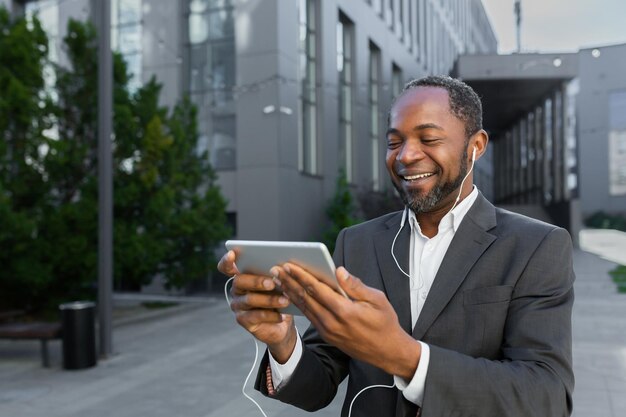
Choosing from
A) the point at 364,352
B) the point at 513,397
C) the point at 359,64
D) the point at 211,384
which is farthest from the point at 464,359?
the point at 359,64

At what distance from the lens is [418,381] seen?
1308 mm

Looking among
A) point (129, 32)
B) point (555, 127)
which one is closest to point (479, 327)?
point (129, 32)

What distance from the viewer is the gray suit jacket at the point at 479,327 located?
4.34ft

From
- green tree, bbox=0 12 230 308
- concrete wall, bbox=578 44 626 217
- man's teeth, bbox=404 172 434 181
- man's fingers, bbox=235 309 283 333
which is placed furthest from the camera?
concrete wall, bbox=578 44 626 217

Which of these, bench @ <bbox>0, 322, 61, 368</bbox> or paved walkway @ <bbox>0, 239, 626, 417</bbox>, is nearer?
paved walkway @ <bbox>0, 239, 626, 417</bbox>

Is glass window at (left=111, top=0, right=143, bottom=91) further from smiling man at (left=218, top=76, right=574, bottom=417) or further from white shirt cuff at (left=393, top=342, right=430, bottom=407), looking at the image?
white shirt cuff at (left=393, top=342, right=430, bottom=407)

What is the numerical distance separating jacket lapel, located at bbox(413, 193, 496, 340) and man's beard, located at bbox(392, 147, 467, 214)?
0.09m

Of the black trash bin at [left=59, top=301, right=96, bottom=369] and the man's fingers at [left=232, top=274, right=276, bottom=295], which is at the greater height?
the man's fingers at [left=232, top=274, right=276, bottom=295]

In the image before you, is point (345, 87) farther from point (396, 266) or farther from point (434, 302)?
point (434, 302)

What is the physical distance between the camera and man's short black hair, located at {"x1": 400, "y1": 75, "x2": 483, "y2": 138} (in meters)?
1.60

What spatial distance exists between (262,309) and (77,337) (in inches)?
300

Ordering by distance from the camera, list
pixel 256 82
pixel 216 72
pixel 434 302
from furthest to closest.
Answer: pixel 216 72 < pixel 256 82 < pixel 434 302

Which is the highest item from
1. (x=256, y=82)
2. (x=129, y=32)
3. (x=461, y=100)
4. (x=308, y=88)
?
(x=129, y=32)

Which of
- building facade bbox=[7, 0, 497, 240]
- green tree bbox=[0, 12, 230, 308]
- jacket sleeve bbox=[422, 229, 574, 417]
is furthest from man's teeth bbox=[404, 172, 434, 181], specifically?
building facade bbox=[7, 0, 497, 240]
